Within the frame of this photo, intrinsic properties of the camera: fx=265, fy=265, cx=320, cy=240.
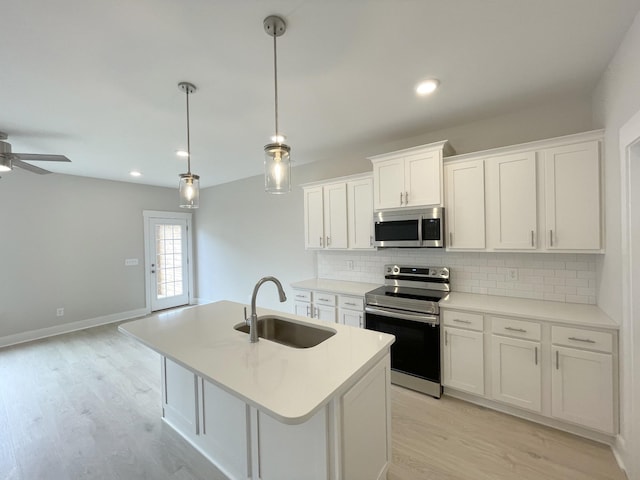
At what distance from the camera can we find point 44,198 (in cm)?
432

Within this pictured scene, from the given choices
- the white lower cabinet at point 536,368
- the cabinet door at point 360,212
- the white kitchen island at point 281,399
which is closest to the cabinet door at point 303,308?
the cabinet door at point 360,212

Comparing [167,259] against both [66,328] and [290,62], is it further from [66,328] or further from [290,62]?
[290,62]

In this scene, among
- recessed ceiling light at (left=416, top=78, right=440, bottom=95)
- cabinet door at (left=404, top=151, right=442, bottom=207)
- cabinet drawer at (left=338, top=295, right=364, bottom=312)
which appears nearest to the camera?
recessed ceiling light at (left=416, top=78, right=440, bottom=95)

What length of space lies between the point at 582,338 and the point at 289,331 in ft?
7.10

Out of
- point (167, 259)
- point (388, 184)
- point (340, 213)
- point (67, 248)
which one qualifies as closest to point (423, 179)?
point (388, 184)

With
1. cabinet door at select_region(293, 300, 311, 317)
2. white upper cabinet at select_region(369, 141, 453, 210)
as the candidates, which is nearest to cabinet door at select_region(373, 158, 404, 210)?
white upper cabinet at select_region(369, 141, 453, 210)

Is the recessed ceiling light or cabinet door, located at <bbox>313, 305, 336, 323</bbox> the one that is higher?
the recessed ceiling light

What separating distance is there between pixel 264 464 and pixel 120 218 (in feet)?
17.6

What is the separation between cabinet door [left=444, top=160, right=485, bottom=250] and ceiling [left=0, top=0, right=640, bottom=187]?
22.1 inches

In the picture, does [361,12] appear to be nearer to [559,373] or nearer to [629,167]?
[629,167]

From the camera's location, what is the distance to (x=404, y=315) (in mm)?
2633

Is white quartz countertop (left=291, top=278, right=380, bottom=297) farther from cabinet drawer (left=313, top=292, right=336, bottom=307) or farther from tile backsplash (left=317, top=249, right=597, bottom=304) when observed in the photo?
tile backsplash (left=317, top=249, right=597, bottom=304)

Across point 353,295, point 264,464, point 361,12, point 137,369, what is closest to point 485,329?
point 353,295

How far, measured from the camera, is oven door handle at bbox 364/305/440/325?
2496mm
